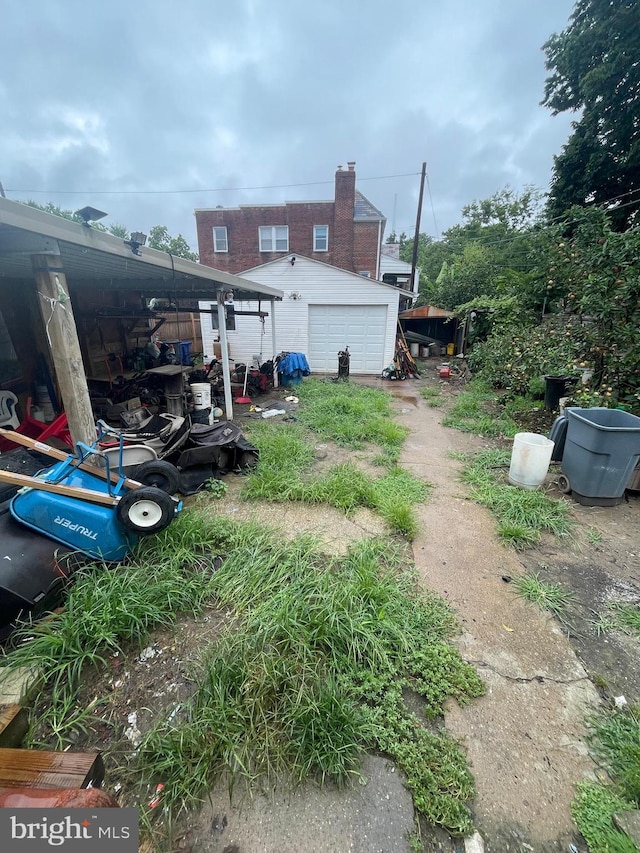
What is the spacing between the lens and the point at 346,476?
3822mm

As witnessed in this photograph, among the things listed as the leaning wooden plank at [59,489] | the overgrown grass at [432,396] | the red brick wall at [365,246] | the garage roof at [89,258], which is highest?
the red brick wall at [365,246]

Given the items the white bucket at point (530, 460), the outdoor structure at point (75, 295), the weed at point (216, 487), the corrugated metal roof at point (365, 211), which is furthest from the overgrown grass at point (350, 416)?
the corrugated metal roof at point (365, 211)

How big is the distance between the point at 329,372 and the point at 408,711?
10.4m

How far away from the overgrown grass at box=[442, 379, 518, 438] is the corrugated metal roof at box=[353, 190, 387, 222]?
12.4 meters

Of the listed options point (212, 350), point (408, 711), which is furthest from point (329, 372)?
point (408, 711)

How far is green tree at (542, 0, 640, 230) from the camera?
9180mm

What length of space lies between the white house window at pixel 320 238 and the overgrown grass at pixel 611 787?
1897 cm

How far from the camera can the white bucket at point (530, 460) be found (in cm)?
354

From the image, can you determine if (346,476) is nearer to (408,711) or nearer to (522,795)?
(408,711)

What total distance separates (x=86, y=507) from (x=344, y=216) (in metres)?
18.2

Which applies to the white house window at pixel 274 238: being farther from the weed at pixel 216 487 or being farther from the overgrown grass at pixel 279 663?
the overgrown grass at pixel 279 663

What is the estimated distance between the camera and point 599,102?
32.3ft

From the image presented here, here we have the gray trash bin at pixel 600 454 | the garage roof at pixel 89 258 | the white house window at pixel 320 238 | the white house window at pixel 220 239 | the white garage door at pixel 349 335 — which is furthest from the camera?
the white house window at pixel 220 239

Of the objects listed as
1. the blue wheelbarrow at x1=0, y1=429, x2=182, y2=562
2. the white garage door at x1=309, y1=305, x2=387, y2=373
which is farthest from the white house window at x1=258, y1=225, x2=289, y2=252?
the blue wheelbarrow at x1=0, y1=429, x2=182, y2=562
